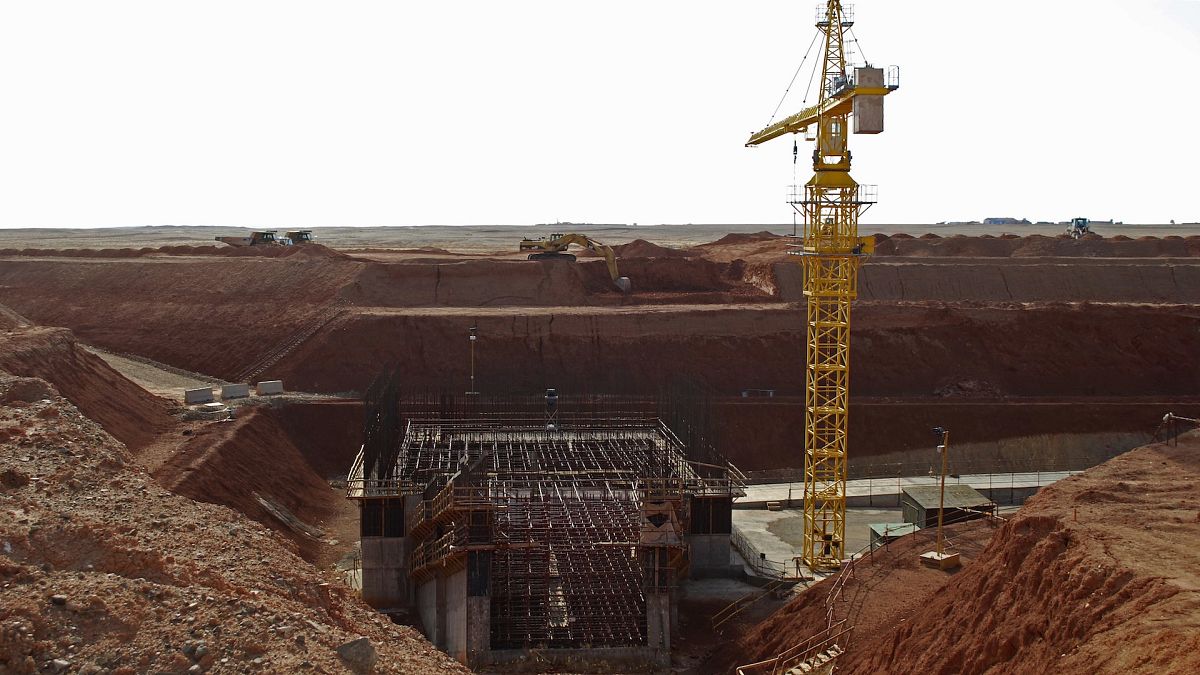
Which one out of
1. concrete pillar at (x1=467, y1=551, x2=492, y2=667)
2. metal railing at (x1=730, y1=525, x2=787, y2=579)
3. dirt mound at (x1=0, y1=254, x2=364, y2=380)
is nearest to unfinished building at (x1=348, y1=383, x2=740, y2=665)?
concrete pillar at (x1=467, y1=551, x2=492, y2=667)

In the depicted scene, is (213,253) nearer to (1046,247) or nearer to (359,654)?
(1046,247)

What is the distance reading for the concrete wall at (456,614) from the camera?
23.5 metres

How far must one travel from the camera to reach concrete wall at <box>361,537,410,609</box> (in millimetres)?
27922

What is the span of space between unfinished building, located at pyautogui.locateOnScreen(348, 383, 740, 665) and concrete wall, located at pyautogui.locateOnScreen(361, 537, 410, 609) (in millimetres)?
27

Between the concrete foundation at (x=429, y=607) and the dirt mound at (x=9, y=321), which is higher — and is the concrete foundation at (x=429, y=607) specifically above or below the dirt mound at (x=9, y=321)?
below

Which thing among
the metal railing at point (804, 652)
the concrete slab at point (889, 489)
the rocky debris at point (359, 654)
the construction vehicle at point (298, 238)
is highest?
the construction vehicle at point (298, 238)

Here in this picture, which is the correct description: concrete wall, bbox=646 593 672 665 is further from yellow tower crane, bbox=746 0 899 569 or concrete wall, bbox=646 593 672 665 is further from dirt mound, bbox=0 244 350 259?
dirt mound, bbox=0 244 350 259

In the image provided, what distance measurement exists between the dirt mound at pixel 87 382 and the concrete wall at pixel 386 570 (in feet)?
33.0

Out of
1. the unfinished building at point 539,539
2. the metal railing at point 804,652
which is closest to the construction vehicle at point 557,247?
the unfinished building at point 539,539

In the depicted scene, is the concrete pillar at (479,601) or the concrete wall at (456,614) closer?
the concrete pillar at (479,601)

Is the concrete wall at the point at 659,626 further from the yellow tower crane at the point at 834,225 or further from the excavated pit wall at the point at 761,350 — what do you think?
the excavated pit wall at the point at 761,350

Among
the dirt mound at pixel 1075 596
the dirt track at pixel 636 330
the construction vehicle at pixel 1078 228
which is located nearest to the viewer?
the dirt mound at pixel 1075 596

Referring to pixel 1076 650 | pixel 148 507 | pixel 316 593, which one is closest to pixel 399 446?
pixel 148 507

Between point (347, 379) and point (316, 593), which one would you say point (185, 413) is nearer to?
point (347, 379)
